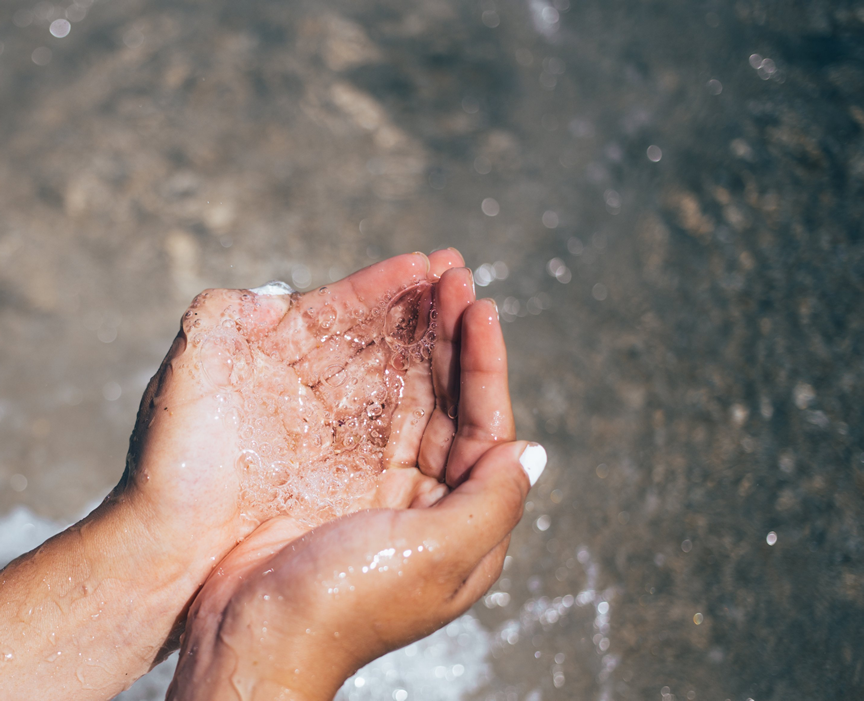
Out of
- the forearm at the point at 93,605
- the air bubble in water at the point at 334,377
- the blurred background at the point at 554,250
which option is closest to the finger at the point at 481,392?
the air bubble in water at the point at 334,377

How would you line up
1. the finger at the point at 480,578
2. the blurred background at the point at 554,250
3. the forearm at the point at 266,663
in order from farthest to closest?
1. the blurred background at the point at 554,250
2. the finger at the point at 480,578
3. the forearm at the point at 266,663

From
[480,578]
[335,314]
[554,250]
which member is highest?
[335,314]

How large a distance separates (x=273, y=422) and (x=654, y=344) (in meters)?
2.01

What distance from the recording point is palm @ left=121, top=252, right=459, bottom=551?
1.84m

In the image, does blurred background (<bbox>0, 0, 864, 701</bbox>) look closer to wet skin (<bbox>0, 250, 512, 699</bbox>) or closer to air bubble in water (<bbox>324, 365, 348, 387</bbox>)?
wet skin (<bbox>0, 250, 512, 699</bbox>)

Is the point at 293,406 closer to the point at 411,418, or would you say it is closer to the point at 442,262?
the point at 411,418

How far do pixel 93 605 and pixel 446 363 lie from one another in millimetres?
1308

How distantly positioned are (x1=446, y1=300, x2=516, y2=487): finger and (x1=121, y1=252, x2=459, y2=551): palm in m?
0.16

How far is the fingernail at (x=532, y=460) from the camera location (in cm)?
169

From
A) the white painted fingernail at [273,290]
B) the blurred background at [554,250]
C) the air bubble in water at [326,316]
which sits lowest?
the blurred background at [554,250]

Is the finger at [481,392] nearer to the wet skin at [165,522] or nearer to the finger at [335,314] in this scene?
the wet skin at [165,522]

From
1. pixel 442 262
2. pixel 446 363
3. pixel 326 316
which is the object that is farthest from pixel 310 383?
pixel 442 262

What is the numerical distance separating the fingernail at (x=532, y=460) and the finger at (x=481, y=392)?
0.09 meters

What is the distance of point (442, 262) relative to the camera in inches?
82.4
